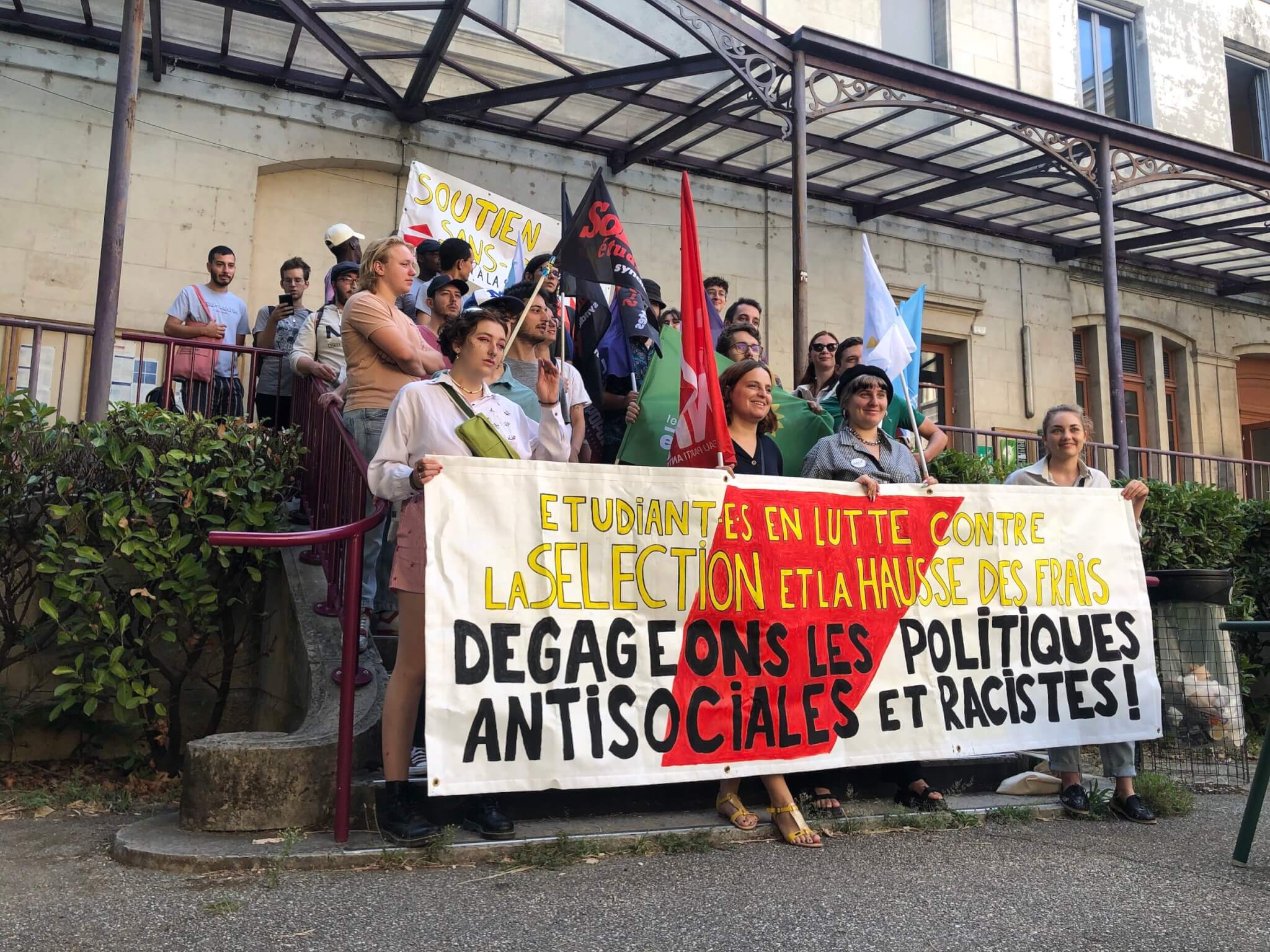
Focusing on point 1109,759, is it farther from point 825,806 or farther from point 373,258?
point 373,258

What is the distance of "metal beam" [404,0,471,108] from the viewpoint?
30.1ft

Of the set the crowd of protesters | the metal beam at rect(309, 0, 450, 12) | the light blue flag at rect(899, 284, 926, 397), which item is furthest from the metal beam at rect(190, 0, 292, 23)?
the light blue flag at rect(899, 284, 926, 397)

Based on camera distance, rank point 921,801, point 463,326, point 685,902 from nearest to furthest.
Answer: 1. point 685,902
2. point 463,326
3. point 921,801

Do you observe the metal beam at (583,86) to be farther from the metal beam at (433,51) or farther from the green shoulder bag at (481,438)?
the green shoulder bag at (481,438)

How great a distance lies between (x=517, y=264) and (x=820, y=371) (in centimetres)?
318

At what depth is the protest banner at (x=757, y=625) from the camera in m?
3.76

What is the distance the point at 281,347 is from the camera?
707cm

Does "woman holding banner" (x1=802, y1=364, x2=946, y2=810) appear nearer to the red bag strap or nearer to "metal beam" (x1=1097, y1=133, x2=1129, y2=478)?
the red bag strap

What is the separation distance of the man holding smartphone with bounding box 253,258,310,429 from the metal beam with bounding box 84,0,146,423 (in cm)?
99

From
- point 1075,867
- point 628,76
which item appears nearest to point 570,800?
point 1075,867

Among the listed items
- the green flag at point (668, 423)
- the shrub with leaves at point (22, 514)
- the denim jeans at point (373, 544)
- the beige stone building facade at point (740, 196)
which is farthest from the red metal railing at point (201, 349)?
the green flag at point (668, 423)

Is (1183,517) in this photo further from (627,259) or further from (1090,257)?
(1090,257)

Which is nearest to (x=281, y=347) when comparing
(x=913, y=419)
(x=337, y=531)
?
(x=337, y=531)

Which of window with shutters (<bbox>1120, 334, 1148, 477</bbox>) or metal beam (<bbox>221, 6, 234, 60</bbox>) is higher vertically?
metal beam (<bbox>221, 6, 234, 60</bbox>)
